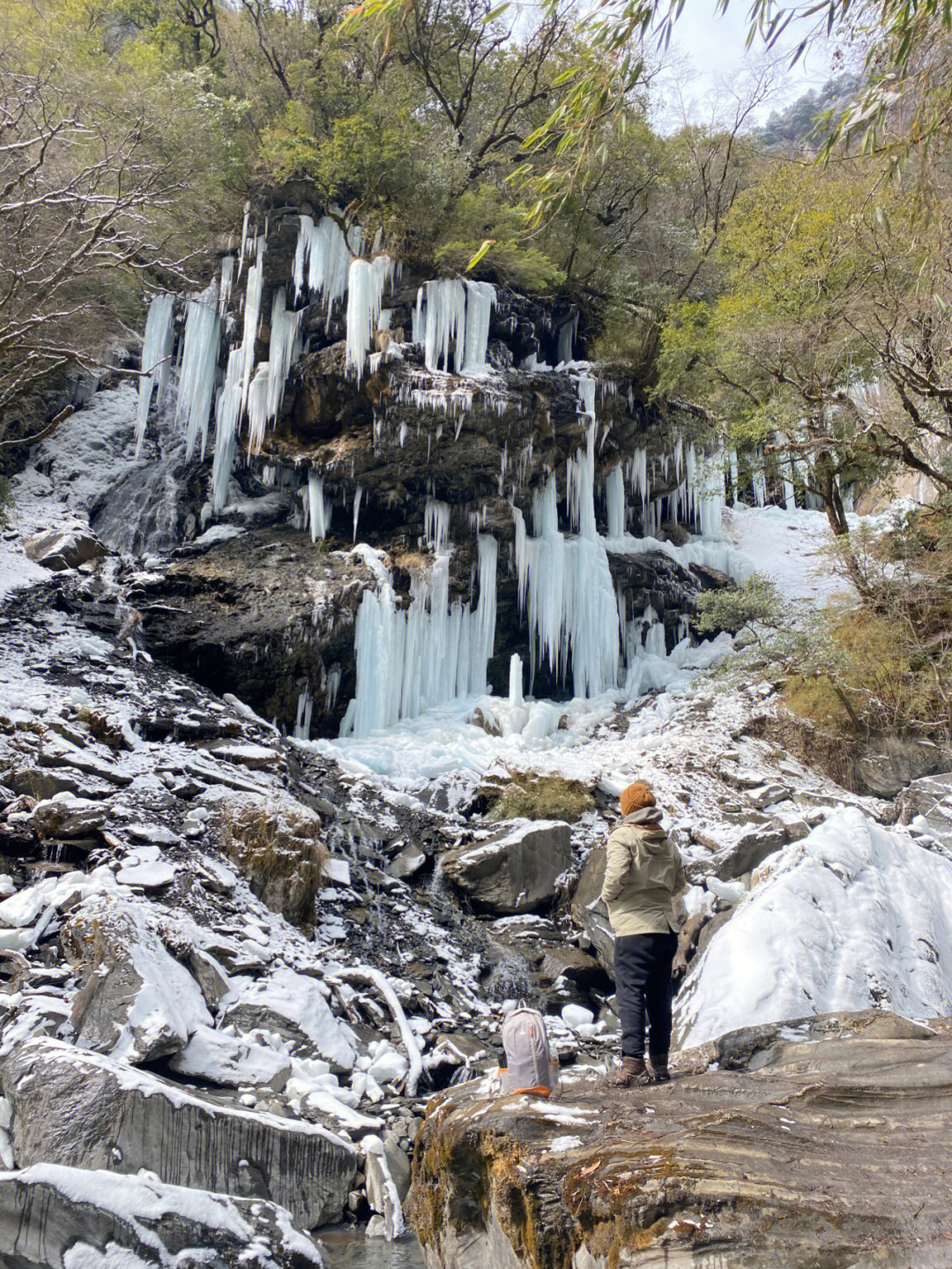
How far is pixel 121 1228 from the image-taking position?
3250mm

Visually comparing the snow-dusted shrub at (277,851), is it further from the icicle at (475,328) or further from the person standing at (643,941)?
the icicle at (475,328)

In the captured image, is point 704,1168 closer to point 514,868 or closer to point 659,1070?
point 659,1070

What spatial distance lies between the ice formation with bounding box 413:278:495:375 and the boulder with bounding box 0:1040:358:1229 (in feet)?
42.6

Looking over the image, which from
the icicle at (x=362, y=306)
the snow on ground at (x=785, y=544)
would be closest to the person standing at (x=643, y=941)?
the snow on ground at (x=785, y=544)

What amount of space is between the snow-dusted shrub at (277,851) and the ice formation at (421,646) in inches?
211

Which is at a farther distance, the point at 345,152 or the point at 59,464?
the point at 59,464

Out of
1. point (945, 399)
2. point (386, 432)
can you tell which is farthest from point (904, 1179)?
point (386, 432)

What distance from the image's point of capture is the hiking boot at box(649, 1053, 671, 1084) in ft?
12.1

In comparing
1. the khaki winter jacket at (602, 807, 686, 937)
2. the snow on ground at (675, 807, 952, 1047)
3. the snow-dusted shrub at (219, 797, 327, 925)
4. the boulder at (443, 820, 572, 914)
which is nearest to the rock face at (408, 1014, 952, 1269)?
the khaki winter jacket at (602, 807, 686, 937)

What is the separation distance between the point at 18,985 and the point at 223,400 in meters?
12.8

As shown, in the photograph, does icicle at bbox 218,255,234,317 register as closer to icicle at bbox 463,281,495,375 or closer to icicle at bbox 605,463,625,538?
icicle at bbox 463,281,495,375

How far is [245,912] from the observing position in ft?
22.1

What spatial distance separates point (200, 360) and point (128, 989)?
45.2 ft

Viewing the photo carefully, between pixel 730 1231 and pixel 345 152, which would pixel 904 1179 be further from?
pixel 345 152
